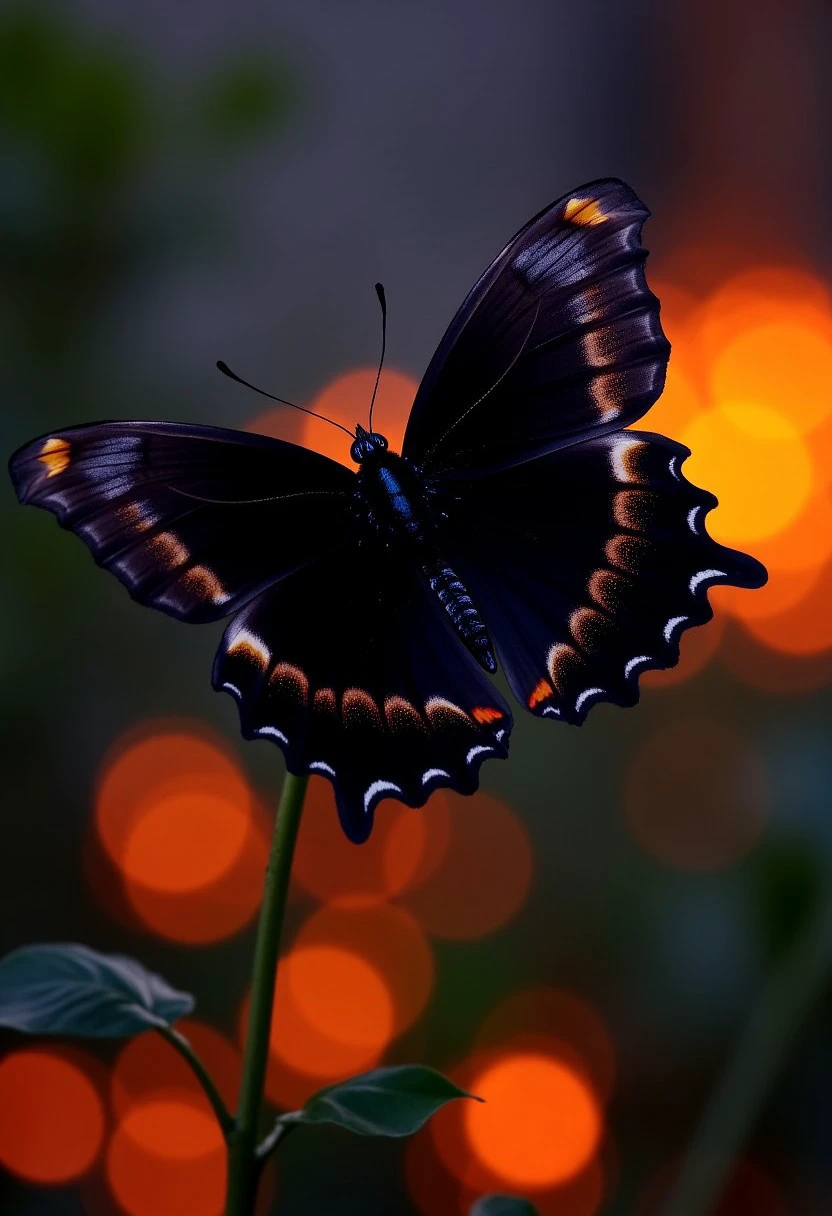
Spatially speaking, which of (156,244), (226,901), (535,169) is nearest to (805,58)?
(535,169)

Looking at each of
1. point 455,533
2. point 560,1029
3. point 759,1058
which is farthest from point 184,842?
point 455,533

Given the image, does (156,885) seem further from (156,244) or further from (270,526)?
(270,526)

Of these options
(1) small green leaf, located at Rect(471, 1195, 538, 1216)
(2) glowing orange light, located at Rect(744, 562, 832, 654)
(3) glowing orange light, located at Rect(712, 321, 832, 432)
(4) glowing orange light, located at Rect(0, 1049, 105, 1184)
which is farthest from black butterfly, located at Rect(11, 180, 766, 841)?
(2) glowing orange light, located at Rect(744, 562, 832, 654)

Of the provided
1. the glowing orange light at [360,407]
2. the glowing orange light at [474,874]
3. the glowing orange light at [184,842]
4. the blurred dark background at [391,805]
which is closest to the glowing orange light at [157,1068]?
the blurred dark background at [391,805]

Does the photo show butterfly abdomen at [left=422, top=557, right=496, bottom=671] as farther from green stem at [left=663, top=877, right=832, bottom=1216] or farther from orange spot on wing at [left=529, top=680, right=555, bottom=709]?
green stem at [left=663, top=877, right=832, bottom=1216]

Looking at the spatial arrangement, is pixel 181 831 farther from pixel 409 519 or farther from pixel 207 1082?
pixel 207 1082

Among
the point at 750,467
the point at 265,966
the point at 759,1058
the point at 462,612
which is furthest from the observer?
the point at 750,467

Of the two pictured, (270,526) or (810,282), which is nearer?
(270,526)
